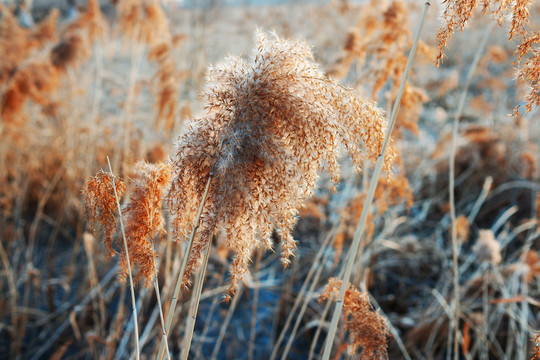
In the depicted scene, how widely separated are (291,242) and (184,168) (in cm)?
28

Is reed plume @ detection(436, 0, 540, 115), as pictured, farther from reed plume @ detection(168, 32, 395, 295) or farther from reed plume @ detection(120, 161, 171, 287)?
reed plume @ detection(120, 161, 171, 287)

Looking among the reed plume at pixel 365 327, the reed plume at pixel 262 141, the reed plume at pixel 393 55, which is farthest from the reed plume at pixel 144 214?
the reed plume at pixel 393 55

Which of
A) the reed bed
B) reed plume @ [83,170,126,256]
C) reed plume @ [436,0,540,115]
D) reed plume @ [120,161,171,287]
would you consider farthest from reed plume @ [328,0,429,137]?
reed plume @ [83,170,126,256]

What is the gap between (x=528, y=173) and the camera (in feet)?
12.8

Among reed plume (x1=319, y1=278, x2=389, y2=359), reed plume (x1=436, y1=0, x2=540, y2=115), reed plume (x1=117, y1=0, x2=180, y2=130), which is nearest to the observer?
reed plume (x1=436, y1=0, x2=540, y2=115)

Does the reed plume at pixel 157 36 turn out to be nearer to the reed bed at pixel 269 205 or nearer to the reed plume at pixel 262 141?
the reed bed at pixel 269 205

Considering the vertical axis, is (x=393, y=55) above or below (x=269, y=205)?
above

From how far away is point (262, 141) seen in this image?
843mm

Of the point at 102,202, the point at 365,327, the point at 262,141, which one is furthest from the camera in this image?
the point at 365,327

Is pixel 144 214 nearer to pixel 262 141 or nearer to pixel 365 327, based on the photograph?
pixel 262 141

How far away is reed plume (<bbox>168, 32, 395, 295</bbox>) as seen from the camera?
85cm

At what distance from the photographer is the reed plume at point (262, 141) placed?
85 centimetres

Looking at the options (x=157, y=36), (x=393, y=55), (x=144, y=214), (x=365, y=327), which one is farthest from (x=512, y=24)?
(x=157, y=36)

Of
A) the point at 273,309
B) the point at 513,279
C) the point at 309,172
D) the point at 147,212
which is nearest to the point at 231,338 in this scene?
the point at 273,309
